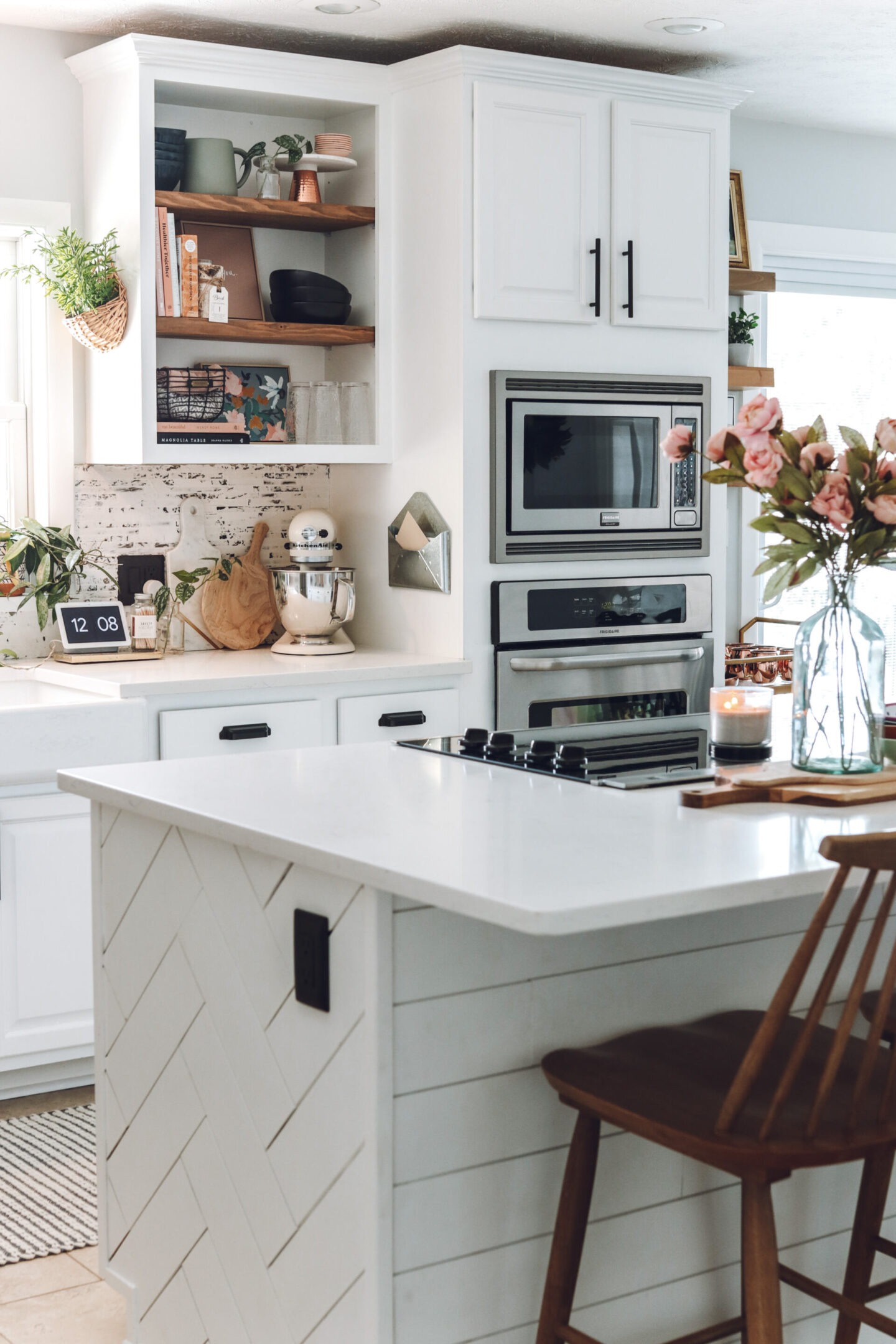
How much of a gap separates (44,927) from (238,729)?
62 cm

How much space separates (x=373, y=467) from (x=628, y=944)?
8.15ft

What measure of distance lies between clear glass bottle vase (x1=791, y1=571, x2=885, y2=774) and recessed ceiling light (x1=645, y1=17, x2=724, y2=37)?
Result: 231 cm

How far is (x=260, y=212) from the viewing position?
3893 mm

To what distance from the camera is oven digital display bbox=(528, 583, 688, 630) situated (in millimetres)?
3965

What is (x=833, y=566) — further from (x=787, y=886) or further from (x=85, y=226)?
(x=85, y=226)

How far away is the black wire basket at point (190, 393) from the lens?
3883mm

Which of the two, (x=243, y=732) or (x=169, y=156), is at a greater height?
(x=169, y=156)

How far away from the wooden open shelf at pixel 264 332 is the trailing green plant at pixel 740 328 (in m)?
1.27

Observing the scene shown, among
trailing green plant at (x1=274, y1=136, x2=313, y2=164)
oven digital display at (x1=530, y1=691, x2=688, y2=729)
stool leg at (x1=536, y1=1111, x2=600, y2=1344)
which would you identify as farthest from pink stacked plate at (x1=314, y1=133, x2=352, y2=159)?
stool leg at (x1=536, y1=1111, x2=600, y2=1344)

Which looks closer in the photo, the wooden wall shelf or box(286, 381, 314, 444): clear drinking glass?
box(286, 381, 314, 444): clear drinking glass

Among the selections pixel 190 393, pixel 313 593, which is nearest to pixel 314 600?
pixel 313 593

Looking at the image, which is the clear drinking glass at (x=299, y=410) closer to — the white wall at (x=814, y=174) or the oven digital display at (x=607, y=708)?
the oven digital display at (x=607, y=708)

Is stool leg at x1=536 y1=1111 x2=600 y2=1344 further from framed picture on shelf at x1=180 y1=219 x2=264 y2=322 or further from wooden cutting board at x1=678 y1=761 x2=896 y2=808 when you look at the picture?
framed picture on shelf at x1=180 y1=219 x2=264 y2=322

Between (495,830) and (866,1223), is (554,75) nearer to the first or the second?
(495,830)
